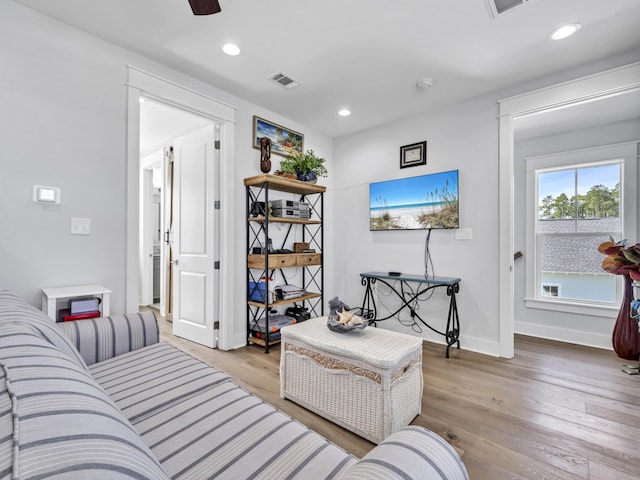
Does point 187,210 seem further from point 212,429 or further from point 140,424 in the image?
point 212,429

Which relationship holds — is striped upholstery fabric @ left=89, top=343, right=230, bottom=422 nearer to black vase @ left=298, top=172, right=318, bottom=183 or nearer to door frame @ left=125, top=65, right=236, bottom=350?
door frame @ left=125, top=65, right=236, bottom=350

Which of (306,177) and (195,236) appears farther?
(306,177)

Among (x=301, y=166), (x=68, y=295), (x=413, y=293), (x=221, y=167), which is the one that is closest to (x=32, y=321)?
(x=68, y=295)

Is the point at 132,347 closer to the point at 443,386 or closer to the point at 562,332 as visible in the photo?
the point at 443,386

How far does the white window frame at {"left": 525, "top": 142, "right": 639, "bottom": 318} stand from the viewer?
10.3 feet

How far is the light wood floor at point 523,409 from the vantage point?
61.2 inches

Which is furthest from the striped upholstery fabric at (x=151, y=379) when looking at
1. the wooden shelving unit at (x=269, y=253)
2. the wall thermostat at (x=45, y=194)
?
the wooden shelving unit at (x=269, y=253)

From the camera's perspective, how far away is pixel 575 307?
11.0 ft

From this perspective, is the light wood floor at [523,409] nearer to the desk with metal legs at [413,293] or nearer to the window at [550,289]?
the desk with metal legs at [413,293]

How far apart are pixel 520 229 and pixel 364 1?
3.22m

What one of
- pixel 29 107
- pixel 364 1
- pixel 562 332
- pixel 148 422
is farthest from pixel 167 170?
pixel 562 332

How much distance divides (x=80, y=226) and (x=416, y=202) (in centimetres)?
315

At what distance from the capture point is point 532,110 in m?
2.80

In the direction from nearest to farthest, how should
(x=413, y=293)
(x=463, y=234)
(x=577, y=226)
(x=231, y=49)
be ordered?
(x=231, y=49)
(x=463, y=234)
(x=577, y=226)
(x=413, y=293)
